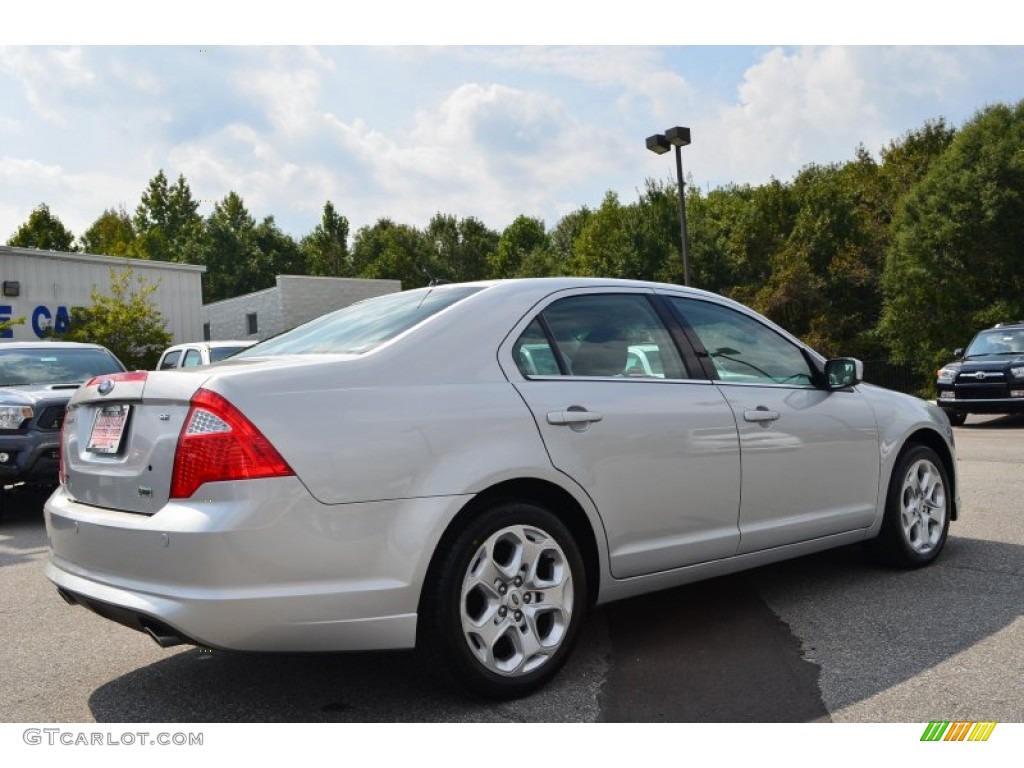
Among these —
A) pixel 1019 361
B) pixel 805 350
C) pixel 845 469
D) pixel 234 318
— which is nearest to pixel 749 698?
pixel 845 469

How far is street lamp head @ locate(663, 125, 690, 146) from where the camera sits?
1966cm

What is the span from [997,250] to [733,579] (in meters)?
29.5

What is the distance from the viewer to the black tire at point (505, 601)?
10.7 feet

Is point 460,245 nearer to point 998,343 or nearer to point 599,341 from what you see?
point 998,343

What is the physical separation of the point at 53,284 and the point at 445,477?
2500 centimetres

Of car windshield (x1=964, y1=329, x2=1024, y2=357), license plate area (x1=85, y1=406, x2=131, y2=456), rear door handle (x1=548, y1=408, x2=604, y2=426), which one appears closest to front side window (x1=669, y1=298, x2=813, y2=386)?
rear door handle (x1=548, y1=408, x2=604, y2=426)

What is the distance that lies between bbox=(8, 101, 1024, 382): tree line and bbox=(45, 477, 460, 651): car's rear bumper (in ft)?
100

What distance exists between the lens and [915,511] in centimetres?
541

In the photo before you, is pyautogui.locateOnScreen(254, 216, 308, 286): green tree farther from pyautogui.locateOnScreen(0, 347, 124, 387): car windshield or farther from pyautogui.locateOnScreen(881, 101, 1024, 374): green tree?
pyautogui.locateOnScreen(0, 347, 124, 387): car windshield

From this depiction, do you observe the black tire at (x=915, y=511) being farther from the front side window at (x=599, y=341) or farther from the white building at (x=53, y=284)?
the white building at (x=53, y=284)

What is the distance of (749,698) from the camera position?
3.46m

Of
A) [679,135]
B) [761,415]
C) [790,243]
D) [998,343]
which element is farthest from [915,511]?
[790,243]
